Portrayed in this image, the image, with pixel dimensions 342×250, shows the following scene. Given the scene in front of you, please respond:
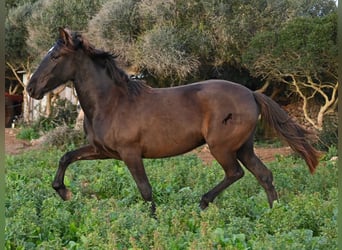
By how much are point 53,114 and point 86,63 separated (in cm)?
984

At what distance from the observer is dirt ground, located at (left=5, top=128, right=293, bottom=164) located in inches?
391

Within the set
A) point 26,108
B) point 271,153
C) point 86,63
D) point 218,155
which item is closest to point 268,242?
point 218,155

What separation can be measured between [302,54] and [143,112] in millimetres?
5943

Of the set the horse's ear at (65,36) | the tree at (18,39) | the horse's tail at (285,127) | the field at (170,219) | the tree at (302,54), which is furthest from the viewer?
the tree at (18,39)

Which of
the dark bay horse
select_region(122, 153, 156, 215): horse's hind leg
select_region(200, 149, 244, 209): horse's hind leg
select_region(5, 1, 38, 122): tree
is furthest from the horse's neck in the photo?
select_region(5, 1, 38, 122): tree

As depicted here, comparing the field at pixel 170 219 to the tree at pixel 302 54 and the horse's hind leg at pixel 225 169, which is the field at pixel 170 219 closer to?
the horse's hind leg at pixel 225 169

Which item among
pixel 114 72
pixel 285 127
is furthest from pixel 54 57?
pixel 285 127

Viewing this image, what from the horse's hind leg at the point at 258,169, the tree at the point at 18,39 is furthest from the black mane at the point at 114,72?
the tree at the point at 18,39

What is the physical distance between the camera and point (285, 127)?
4695mm

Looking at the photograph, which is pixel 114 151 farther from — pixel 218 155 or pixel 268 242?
pixel 268 242

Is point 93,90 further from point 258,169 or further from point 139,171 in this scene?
point 258,169

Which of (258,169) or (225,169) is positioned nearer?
(225,169)

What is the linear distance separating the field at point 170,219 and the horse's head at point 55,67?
91 cm

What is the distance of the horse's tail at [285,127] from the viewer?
182 inches
